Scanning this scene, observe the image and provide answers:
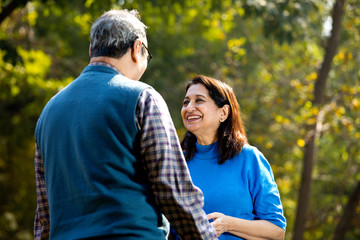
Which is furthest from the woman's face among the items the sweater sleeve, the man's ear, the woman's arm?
the man's ear

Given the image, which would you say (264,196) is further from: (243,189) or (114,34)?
(114,34)

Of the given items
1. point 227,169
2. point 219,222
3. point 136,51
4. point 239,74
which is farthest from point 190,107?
point 239,74

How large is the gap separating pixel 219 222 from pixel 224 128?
2.37 feet

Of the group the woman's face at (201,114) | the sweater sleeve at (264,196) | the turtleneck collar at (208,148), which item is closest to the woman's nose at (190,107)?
the woman's face at (201,114)

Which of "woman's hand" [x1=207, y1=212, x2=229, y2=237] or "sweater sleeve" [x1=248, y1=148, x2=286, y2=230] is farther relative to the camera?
"sweater sleeve" [x1=248, y1=148, x2=286, y2=230]

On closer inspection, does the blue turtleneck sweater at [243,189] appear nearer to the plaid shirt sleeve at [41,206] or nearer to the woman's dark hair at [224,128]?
the woman's dark hair at [224,128]

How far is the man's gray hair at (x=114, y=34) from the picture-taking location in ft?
6.26

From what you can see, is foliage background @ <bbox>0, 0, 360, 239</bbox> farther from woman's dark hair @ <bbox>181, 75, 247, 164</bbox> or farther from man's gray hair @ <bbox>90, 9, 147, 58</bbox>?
man's gray hair @ <bbox>90, 9, 147, 58</bbox>

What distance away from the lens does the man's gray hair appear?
75.2 inches

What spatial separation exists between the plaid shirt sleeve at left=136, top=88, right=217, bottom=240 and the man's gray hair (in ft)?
0.76

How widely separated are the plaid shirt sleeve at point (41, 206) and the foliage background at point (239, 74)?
403 centimetres

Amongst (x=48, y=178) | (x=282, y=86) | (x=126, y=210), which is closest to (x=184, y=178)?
(x=126, y=210)

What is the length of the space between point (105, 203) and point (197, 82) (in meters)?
1.44

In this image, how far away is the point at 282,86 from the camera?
30.7 feet
